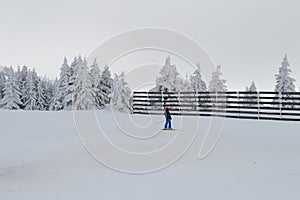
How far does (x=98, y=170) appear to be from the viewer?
6402 millimetres

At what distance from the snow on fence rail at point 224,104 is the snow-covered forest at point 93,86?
218cm

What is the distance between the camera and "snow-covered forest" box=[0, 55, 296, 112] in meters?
32.5

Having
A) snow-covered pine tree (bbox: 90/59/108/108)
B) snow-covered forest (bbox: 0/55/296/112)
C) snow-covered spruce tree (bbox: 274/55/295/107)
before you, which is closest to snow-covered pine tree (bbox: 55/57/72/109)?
snow-covered forest (bbox: 0/55/296/112)

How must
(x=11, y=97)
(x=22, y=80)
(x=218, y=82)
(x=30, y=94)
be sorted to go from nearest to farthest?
(x=218, y=82), (x=11, y=97), (x=30, y=94), (x=22, y=80)

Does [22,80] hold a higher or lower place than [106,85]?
higher

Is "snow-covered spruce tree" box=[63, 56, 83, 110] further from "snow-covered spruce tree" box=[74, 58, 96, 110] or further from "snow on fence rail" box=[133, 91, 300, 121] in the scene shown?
"snow on fence rail" box=[133, 91, 300, 121]

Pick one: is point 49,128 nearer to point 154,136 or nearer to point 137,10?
point 154,136

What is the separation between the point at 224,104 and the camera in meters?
21.3

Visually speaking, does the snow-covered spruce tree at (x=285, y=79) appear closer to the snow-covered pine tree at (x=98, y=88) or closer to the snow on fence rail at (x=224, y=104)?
the snow on fence rail at (x=224, y=104)

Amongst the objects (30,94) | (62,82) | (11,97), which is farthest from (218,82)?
(30,94)

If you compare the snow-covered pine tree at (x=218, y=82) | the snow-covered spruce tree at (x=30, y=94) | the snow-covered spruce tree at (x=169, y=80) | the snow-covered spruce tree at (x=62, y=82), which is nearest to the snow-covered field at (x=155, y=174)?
A: the snow-covered spruce tree at (x=169, y=80)

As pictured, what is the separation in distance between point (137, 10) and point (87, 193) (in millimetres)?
8736

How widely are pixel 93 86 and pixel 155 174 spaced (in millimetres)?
34511

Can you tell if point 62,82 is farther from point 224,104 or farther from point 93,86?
point 224,104
